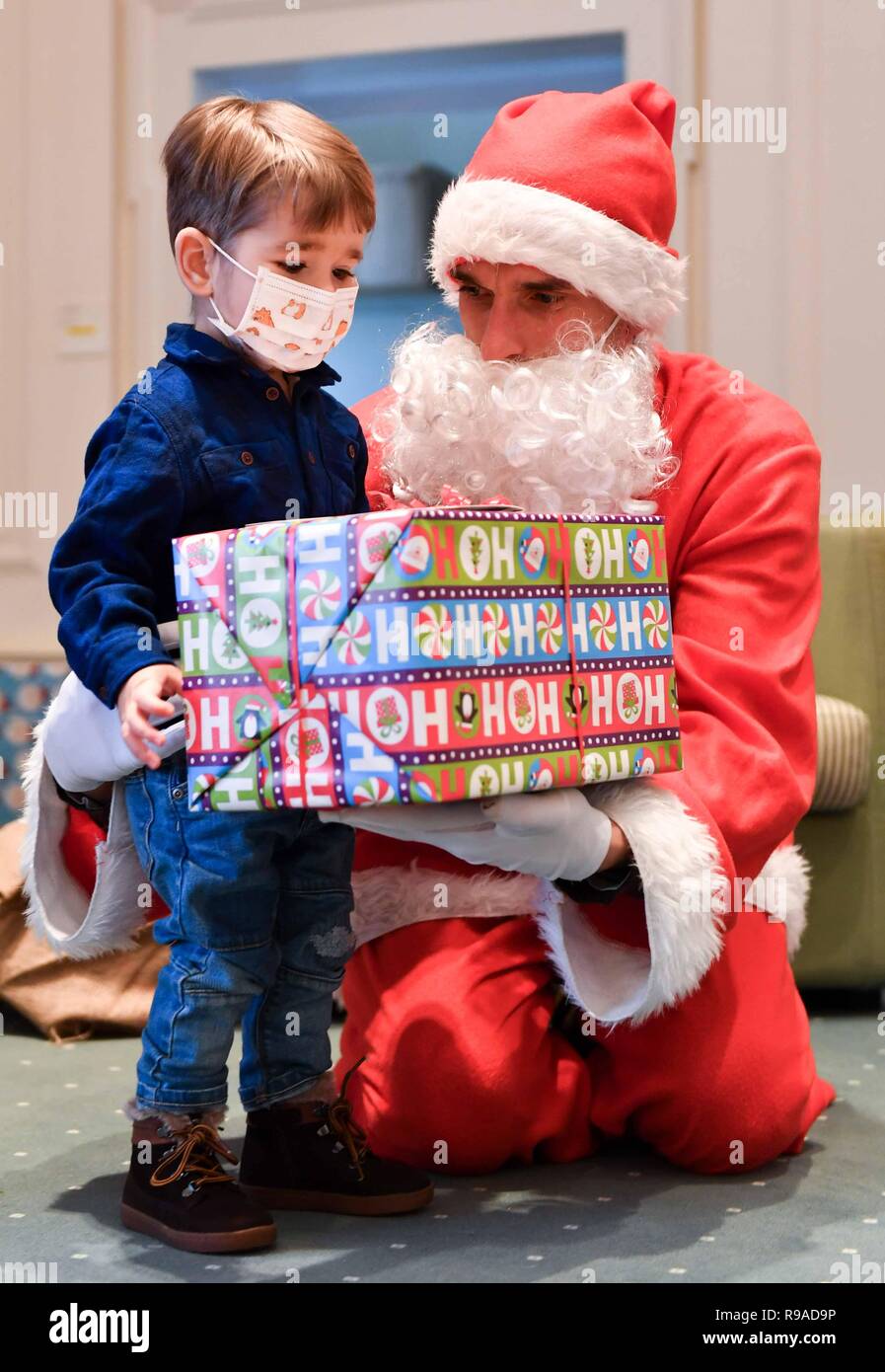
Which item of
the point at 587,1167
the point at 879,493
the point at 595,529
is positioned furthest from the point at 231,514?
the point at 879,493

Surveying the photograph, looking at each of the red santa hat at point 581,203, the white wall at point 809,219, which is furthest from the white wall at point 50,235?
the red santa hat at point 581,203

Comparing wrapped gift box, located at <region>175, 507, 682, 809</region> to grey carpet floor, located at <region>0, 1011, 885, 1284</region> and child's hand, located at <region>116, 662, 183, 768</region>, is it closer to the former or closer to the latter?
child's hand, located at <region>116, 662, 183, 768</region>

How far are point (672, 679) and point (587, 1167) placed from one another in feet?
1.84

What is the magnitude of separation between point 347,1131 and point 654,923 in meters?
0.36

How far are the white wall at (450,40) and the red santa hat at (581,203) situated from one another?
52.8 inches

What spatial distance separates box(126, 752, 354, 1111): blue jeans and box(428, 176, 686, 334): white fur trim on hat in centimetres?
66

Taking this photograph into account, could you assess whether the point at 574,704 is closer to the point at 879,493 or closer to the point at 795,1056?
the point at 795,1056

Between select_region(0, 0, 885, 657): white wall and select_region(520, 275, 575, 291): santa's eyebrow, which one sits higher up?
select_region(0, 0, 885, 657): white wall

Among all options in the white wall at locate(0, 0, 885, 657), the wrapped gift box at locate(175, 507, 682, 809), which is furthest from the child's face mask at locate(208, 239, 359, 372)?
the white wall at locate(0, 0, 885, 657)

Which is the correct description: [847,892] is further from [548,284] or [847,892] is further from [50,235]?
[50,235]

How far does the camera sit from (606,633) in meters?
1.28

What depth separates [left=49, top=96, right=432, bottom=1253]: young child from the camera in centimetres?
131

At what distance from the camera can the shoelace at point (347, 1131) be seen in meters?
1.44

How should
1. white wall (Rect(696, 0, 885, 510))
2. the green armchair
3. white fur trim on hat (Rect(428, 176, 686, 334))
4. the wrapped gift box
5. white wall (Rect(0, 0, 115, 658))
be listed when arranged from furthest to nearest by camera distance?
white wall (Rect(0, 0, 115, 658))
white wall (Rect(696, 0, 885, 510))
the green armchair
white fur trim on hat (Rect(428, 176, 686, 334))
the wrapped gift box
